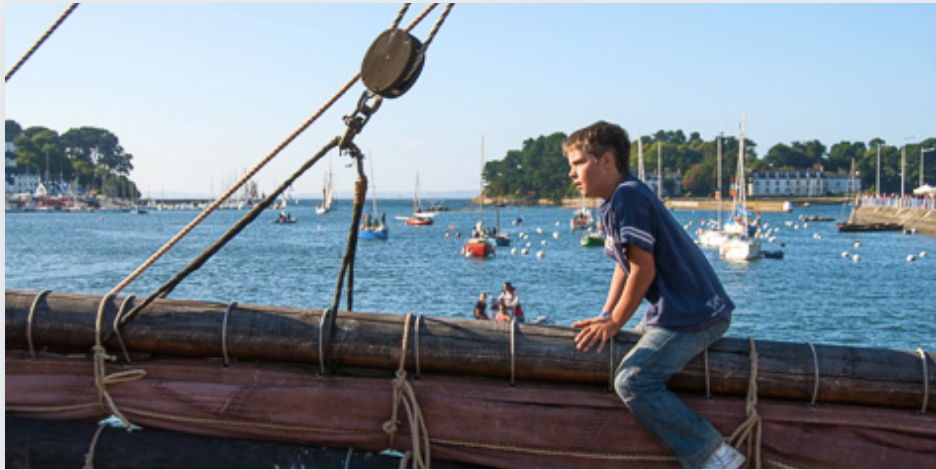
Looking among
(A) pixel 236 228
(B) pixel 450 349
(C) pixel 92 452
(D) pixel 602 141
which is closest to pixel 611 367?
(B) pixel 450 349

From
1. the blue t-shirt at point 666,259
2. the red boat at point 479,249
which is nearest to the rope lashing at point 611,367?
the blue t-shirt at point 666,259

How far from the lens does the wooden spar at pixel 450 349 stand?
3930mm

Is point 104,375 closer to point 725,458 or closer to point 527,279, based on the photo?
point 725,458

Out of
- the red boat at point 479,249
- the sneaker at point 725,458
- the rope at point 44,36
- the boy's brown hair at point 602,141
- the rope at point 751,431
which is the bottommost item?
the red boat at point 479,249

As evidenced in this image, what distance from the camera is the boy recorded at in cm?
378

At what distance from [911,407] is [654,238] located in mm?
1267

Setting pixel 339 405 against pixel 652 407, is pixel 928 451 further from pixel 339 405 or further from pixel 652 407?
pixel 339 405

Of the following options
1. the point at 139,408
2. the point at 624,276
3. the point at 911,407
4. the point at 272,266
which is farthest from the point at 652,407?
the point at 272,266

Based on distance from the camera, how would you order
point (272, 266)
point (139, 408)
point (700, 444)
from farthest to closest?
point (272, 266) < point (139, 408) < point (700, 444)

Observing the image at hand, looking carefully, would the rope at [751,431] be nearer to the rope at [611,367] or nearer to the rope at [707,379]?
the rope at [707,379]

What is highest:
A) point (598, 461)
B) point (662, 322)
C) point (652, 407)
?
point (662, 322)

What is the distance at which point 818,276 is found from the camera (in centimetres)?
5003

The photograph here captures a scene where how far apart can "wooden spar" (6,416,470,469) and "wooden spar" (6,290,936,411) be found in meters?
0.39

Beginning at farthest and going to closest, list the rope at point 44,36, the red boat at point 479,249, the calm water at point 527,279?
the red boat at point 479,249 < the calm water at point 527,279 < the rope at point 44,36
